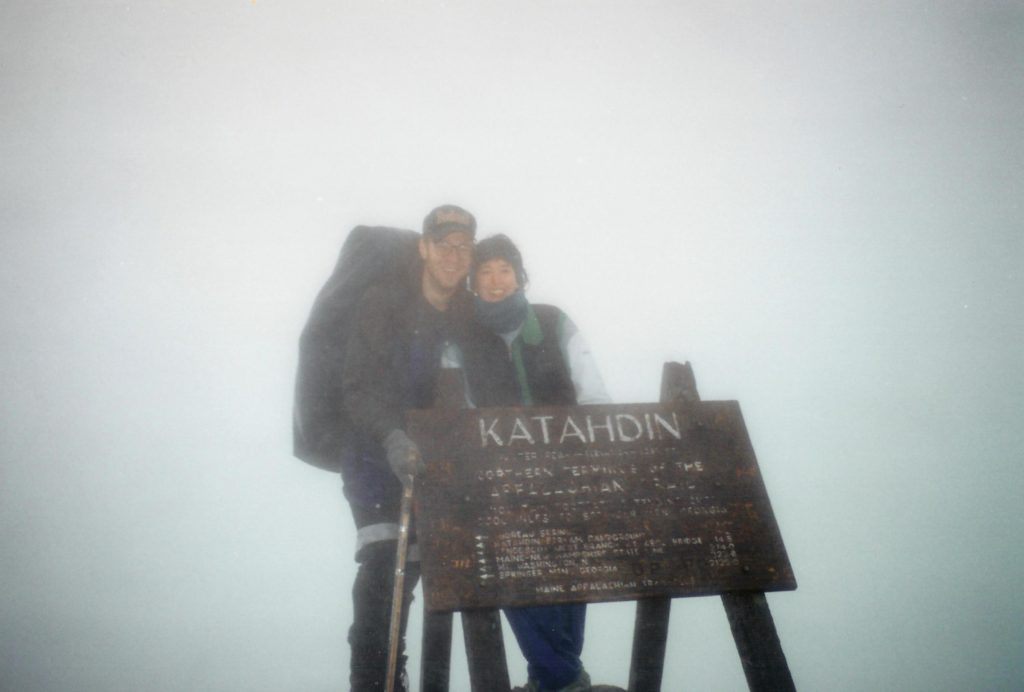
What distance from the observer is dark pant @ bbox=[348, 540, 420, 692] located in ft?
10.7

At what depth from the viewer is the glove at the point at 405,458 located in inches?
132

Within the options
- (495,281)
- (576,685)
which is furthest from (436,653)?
(495,281)

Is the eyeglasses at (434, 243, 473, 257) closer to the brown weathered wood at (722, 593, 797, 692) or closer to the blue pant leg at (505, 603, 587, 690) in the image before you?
the blue pant leg at (505, 603, 587, 690)

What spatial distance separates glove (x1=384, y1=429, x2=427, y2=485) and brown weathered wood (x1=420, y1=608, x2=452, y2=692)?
0.75 metres

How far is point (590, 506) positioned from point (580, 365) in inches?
53.1

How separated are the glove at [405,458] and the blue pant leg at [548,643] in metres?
1.00

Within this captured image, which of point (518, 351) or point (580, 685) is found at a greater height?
point (518, 351)

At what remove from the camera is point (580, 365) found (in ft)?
15.0

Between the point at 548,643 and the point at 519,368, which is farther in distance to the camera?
the point at 519,368

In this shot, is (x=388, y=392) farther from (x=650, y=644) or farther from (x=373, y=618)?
(x=650, y=644)

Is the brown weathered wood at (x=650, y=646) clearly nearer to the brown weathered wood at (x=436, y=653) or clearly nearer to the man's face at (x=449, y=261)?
the brown weathered wood at (x=436, y=653)

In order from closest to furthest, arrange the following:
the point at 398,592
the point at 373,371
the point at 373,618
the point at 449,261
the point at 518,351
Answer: the point at 398,592 → the point at 373,618 → the point at 373,371 → the point at 518,351 → the point at 449,261

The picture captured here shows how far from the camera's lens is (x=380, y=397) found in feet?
13.1

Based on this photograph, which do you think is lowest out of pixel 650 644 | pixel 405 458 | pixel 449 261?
pixel 650 644
